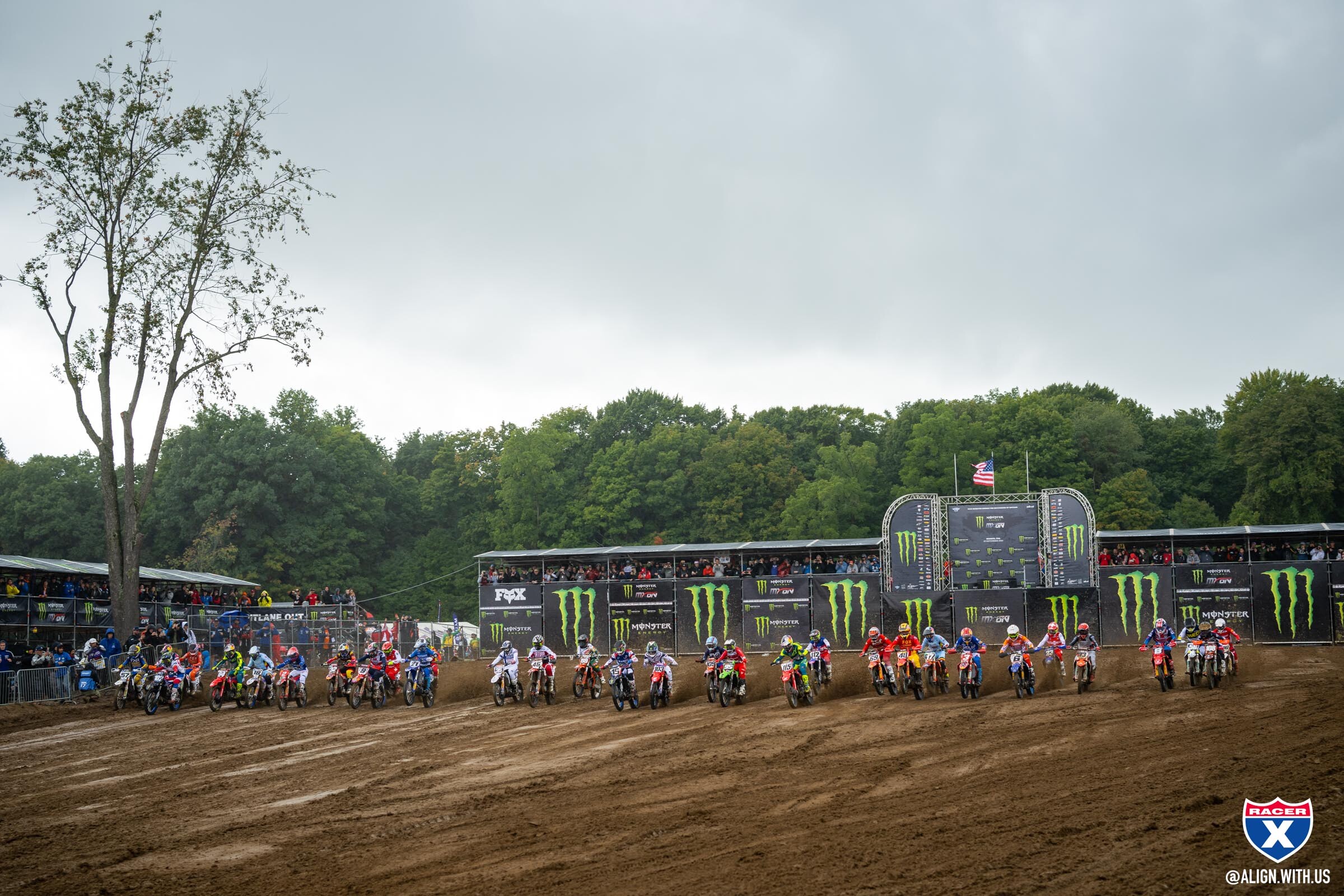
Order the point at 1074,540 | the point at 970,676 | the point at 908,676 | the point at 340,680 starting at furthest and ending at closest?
the point at 1074,540, the point at 340,680, the point at 908,676, the point at 970,676

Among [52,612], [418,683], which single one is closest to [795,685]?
[418,683]

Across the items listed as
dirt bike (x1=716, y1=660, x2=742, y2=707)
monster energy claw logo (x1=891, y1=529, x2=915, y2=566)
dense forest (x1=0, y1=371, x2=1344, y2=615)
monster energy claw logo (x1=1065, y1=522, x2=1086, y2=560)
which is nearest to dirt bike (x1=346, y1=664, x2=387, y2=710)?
dirt bike (x1=716, y1=660, x2=742, y2=707)

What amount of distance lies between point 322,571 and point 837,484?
1266 inches

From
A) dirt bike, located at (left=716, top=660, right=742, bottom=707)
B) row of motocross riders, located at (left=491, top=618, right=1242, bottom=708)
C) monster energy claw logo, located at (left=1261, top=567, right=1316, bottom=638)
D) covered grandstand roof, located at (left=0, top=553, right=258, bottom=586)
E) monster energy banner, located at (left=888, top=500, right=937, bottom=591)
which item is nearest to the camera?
row of motocross riders, located at (left=491, top=618, right=1242, bottom=708)

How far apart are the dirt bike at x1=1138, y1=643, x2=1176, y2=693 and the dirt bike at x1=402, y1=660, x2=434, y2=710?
1537 cm

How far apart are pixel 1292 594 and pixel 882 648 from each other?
1499 cm

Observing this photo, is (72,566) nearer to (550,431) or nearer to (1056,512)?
(1056,512)

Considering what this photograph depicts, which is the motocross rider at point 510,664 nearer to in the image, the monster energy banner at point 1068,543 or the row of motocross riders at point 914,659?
the row of motocross riders at point 914,659

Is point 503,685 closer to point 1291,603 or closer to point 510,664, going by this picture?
point 510,664

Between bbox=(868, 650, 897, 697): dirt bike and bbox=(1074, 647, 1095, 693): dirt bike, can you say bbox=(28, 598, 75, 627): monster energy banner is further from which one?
bbox=(1074, 647, 1095, 693): dirt bike

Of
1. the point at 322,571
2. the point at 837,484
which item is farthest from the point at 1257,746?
the point at 322,571

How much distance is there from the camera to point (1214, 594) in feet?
99.9

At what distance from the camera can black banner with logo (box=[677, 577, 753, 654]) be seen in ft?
111

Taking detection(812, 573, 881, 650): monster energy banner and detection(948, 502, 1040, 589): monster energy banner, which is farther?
detection(812, 573, 881, 650): monster energy banner
